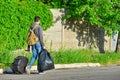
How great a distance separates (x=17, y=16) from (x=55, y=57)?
2.19m

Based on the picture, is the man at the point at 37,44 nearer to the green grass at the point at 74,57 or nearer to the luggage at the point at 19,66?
the luggage at the point at 19,66

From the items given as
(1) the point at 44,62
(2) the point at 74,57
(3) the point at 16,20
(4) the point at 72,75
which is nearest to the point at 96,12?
(2) the point at 74,57

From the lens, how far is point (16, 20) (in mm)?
19828

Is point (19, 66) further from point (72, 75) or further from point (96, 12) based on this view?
point (96, 12)

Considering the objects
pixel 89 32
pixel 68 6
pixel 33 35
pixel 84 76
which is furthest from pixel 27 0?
pixel 84 76

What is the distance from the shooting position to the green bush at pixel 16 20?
19406mm

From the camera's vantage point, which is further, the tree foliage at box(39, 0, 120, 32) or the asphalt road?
the tree foliage at box(39, 0, 120, 32)

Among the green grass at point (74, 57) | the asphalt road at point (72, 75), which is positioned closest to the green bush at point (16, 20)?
the green grass at point (74, 57)

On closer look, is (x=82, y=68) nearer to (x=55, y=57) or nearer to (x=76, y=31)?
(x=55, y=57)

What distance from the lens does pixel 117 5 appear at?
73.9 ft

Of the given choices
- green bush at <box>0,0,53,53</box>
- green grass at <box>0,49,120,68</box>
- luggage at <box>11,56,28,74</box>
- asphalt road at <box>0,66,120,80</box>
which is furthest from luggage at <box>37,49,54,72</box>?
green bush at <box>0,0,53,53</box>

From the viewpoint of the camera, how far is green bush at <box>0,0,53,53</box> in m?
19.4

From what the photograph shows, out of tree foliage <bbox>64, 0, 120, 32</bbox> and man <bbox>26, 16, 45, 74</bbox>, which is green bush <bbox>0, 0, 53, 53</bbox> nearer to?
tree foliage <bbox>64, 0, 120, 32</bbox>

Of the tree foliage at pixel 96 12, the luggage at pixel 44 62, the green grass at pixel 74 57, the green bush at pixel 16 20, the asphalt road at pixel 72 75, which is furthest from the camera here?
the tree foliage at pixel 96 12
